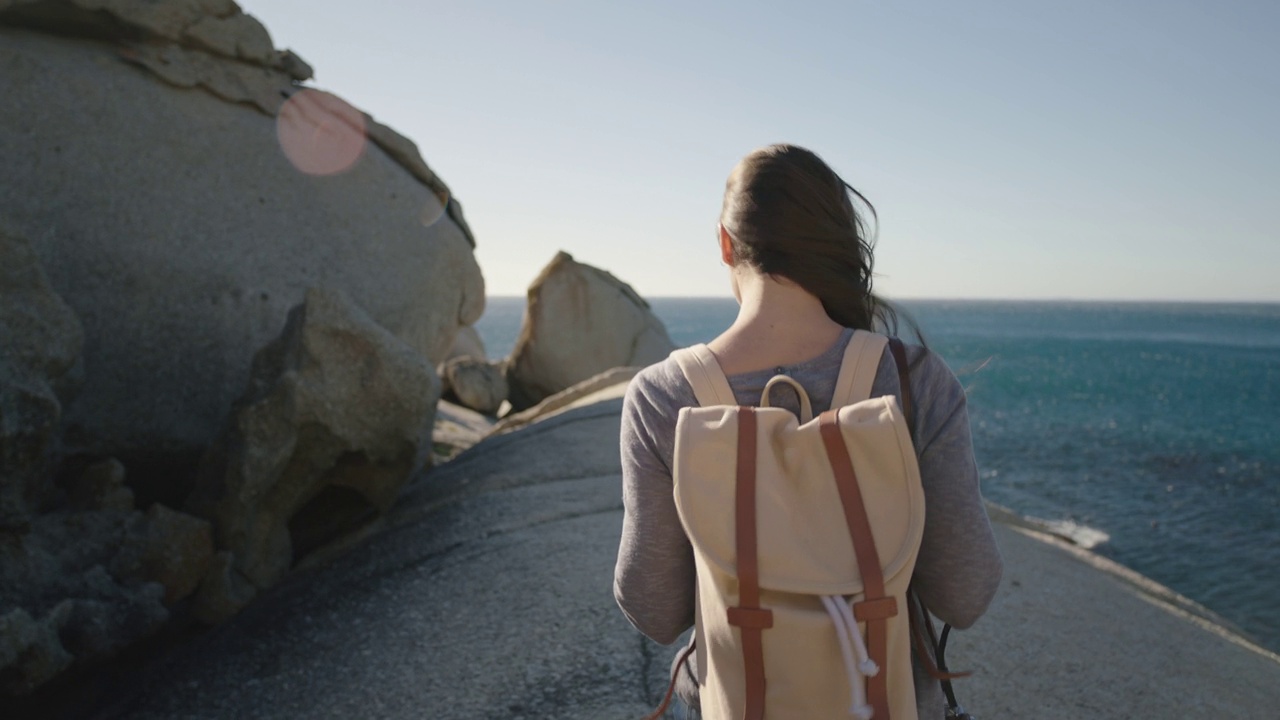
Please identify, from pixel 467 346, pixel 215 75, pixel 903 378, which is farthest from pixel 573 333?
pixel 903 378

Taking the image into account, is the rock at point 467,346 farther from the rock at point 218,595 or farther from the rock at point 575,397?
the rock at point 218,595

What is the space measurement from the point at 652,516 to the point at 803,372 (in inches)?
16.2

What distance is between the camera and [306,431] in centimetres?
525

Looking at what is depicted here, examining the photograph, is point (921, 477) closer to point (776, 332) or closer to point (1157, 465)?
point (776, 332)

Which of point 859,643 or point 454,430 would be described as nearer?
point 859,643

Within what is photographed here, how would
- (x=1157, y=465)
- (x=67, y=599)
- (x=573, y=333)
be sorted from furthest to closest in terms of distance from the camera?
(x=1157, y=465) → (x=573, y=333) → (x=67, y=599)

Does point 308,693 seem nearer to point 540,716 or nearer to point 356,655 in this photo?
point 356,655

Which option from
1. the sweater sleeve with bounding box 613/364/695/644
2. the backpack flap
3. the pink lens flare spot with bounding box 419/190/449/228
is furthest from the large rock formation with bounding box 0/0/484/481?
the backpack flap

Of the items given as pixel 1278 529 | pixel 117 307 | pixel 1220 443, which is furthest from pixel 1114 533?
pixel 117 307

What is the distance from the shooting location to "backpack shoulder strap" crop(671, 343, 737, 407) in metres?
1.71

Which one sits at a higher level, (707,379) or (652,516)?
(707,379)

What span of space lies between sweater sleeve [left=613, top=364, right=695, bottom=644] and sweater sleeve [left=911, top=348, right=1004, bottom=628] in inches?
18.0

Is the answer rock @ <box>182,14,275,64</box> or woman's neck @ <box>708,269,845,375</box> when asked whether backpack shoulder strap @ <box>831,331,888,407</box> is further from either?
rock @ <box>182,14,275,64</box>

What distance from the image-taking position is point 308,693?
406 cm
